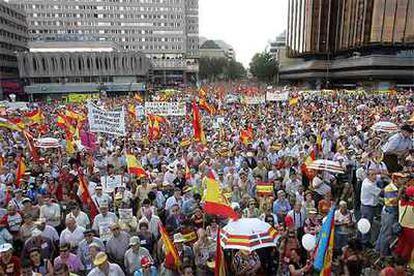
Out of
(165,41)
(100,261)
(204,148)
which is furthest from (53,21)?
(100,261)

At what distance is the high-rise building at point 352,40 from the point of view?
70756mm

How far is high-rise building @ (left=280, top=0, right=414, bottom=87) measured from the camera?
232 ft

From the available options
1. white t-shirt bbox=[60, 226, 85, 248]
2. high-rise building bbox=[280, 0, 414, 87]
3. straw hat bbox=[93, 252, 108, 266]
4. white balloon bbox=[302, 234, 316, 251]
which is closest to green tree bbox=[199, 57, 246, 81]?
high-rise building bbox=[280, 0, 414, 87]

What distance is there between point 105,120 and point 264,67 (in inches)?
3760

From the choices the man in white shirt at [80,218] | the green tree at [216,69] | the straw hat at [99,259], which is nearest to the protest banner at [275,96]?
the man in white shirt at [80,218]

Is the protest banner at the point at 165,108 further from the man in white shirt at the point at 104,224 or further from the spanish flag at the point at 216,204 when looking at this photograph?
the spanish flag at the point at 216,204

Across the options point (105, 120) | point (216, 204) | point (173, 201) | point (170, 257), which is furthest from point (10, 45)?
point (170, 257)

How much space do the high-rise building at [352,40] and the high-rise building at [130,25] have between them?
30579 mm

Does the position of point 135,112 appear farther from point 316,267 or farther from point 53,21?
point 53,21

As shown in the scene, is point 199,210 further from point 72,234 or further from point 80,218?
point 72,234

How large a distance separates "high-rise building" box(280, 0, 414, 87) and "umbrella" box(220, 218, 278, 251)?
72960mm

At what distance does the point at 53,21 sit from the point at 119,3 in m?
18.4

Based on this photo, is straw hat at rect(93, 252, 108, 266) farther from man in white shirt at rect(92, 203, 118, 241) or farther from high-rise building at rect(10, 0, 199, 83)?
high-rise building at rect(10, 0, 199, 83)

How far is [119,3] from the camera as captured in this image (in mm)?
110438
